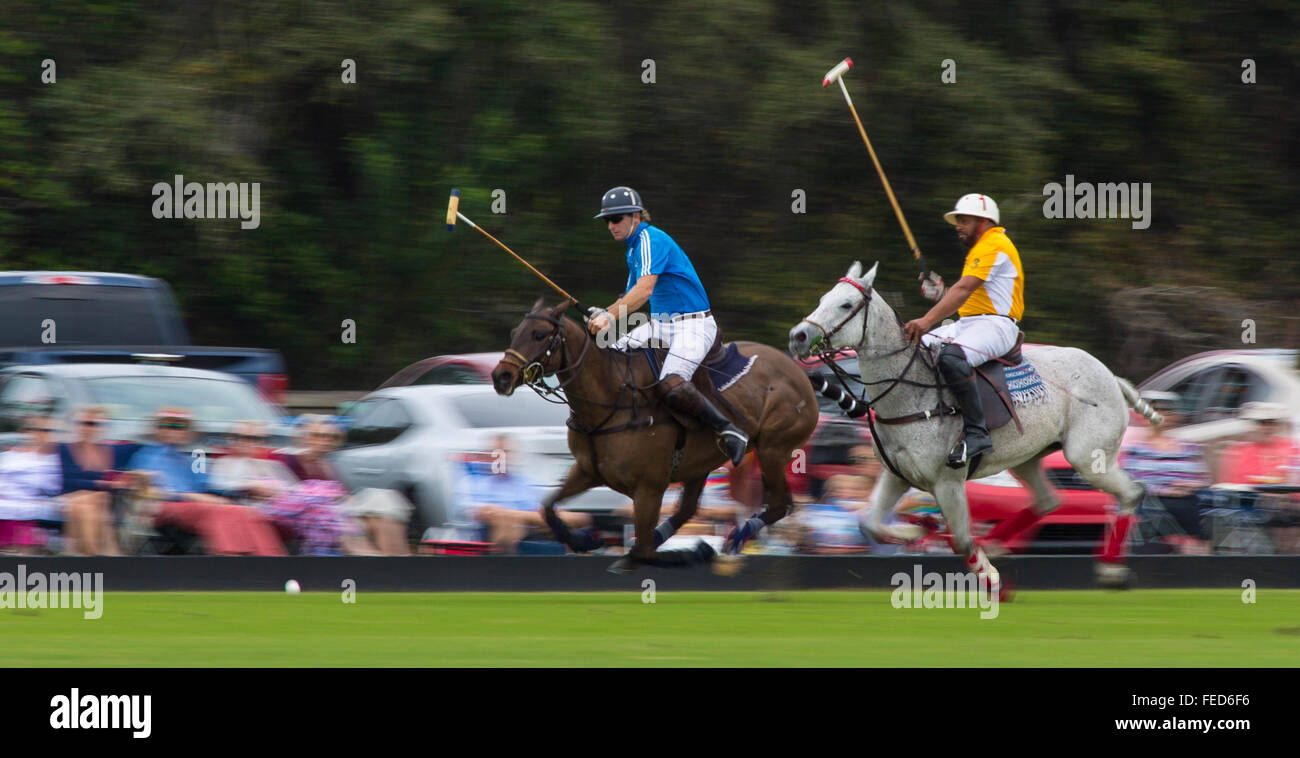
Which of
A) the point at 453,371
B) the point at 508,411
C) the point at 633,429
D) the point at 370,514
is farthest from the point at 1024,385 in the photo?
the point at 453,371

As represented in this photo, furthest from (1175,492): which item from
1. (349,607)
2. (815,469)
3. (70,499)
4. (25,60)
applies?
(25,60)

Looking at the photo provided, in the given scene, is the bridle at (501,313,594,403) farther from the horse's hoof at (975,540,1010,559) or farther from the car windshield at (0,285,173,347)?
the car windshield at (0,285,173,347)

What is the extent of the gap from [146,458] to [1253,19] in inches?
638

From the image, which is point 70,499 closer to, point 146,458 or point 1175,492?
point 146,458

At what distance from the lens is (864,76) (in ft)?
69.7

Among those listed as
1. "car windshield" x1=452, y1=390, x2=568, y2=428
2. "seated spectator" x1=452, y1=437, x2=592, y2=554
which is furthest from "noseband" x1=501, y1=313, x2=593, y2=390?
"car windshield" x1=452, y1=390, x2=568, y2=428

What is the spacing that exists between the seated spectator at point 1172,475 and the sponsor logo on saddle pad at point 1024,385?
2622 mm

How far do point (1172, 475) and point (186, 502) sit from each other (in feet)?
23.6

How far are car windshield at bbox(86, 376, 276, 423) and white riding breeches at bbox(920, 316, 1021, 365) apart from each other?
491 centimetres

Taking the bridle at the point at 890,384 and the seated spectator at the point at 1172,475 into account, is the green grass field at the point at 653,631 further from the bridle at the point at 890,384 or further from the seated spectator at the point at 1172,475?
the seated spectator at the point at 1172,475

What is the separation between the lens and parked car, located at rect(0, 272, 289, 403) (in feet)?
47.3

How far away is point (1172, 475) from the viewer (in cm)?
1402

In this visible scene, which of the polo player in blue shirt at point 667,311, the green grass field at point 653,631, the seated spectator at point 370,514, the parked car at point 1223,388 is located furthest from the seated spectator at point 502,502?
the parked car at point 1223,388

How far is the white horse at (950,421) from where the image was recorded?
10969 millimetres
